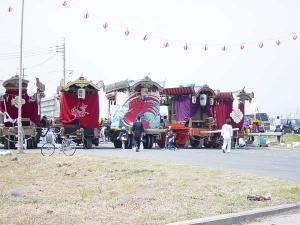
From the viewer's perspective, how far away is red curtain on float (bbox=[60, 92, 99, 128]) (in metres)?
28.8

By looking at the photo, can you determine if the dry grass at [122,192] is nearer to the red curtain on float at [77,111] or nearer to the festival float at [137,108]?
the red curtain on float at [77,111]

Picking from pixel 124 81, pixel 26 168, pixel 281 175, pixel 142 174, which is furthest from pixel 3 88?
pixel 281 175

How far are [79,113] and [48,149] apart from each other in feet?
22.4

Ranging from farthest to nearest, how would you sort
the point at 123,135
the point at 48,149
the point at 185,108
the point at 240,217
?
the point at 185,108, the point at 123,135, the point at 48,149, the point at 240,217

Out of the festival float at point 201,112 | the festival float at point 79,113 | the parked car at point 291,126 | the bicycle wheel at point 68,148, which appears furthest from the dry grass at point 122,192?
the parked car at point 291,126

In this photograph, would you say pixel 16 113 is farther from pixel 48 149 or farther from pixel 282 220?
pixel 282 220

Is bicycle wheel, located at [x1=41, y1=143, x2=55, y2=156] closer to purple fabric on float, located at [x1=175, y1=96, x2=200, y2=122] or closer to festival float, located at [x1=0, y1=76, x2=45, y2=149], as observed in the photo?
festival float, located at [x1=0, y1=76, x2=45, y2=149]

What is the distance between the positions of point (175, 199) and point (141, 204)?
85cm

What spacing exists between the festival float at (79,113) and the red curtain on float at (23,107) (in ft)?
4.53

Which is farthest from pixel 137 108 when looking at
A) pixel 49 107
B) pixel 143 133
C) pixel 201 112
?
pixel 49 107

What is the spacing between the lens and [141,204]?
1022cm

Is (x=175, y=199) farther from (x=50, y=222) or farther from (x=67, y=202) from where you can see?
(x=50, y=222)

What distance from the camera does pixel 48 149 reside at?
72.8 feet

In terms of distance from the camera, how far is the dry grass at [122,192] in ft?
29.7
